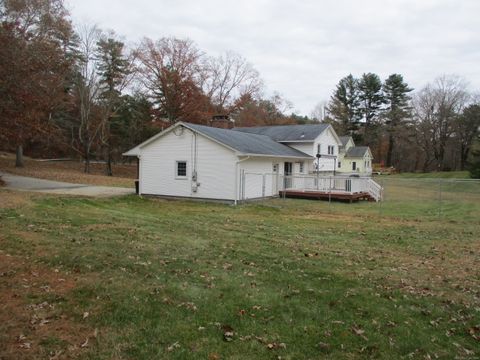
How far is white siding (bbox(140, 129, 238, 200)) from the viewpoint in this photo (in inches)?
801

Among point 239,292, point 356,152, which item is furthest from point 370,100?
point 239,292

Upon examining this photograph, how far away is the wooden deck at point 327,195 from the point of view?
882 inches

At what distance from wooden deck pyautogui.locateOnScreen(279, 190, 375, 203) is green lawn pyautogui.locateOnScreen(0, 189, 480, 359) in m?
11.1

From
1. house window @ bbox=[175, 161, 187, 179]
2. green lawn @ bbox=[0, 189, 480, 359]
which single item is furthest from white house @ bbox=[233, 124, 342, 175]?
green lawn @ bbox=[0, 189, 480, 359]

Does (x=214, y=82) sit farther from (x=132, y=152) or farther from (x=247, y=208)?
(x=247, y=208)

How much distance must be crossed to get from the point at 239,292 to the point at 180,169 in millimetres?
16369

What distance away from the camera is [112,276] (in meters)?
6.18

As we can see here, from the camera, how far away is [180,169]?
21719 mm

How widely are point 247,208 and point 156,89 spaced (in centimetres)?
3017

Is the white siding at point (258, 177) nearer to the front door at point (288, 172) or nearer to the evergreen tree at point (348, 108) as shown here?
the front door at point (288, 172)

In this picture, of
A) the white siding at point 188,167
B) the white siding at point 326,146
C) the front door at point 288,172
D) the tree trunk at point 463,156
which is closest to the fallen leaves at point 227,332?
the white siding at point 188,167

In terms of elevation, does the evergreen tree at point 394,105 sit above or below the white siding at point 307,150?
above

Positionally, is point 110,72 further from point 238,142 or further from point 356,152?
point 356,152

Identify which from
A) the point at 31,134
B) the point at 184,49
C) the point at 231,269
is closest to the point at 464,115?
the point at 184,49
